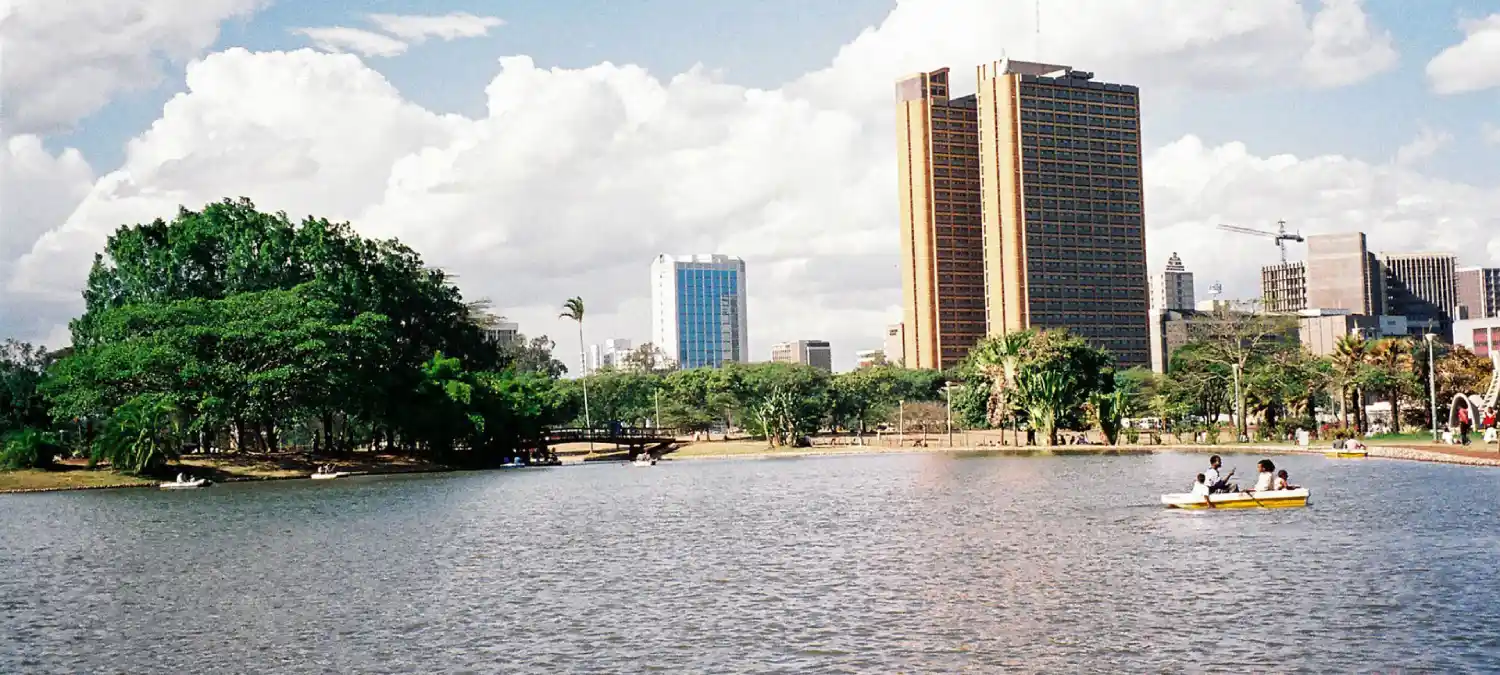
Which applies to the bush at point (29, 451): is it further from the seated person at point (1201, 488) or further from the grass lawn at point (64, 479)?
the seated person at point (1201, 488)

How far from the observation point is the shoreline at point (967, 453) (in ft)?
236

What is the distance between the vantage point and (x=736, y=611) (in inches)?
1123

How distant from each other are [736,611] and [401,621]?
22.0 ft

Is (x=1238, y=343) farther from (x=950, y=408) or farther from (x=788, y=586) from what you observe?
(x=788, y=586)

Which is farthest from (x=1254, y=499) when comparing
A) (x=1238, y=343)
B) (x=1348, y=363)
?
(x=1238, y=343)

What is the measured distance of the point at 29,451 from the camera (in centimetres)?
8288

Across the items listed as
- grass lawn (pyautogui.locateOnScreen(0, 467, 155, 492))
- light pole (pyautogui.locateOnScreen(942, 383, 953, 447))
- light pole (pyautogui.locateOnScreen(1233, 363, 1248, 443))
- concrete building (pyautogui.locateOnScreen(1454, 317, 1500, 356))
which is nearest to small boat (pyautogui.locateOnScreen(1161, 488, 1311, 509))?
light pole (pyautogui.locateOnScreen(1233, 363, 1248, 443))

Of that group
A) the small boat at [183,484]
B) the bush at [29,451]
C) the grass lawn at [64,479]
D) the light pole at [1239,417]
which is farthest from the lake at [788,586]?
the light pole at [1239,417]

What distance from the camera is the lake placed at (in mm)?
23953

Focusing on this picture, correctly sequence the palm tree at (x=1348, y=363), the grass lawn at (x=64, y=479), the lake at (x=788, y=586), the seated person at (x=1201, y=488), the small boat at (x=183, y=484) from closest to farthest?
the lake at (x=788, y=586)
the seated person at (x=1201, y=488)
the grass lawn at (x=64, y=479)
the small boat at (x=183, y=484)
the palm tree at (x=1348, y=363)

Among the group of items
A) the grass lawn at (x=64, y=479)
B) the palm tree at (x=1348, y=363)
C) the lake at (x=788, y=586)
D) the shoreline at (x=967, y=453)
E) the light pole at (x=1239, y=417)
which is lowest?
the lake at (x=788, y=586)

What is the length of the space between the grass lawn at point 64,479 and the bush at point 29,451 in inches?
20.4

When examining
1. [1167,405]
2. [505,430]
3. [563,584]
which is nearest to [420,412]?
[505,430]

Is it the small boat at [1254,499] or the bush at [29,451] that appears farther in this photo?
the bush at [29,451]
